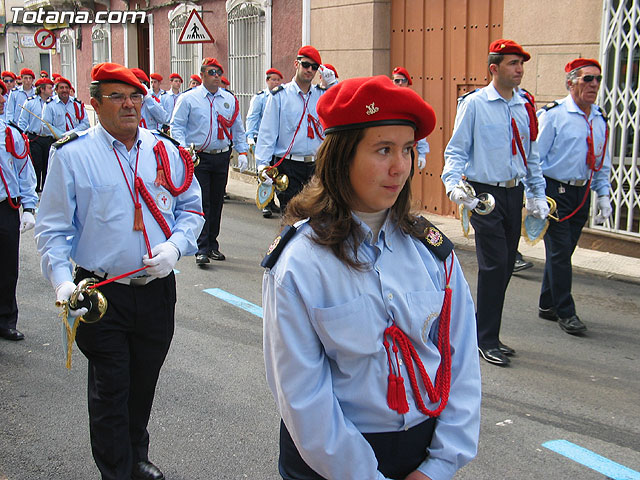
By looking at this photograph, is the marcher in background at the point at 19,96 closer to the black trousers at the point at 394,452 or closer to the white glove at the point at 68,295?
the white glove at the point at 68,295

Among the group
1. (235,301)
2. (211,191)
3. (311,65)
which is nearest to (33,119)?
(211,191)

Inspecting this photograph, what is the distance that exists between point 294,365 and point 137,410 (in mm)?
1970

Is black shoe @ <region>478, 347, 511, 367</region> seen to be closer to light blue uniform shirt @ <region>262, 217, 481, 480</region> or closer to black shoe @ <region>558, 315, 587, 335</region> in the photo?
black shoe @ <region>558, 315, 587, 335</region>

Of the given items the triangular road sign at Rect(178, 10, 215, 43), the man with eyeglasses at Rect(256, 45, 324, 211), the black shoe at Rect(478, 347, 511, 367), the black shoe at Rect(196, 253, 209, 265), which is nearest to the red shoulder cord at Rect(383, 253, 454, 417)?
the black shoe at Rect(478, 347, 511, 367)

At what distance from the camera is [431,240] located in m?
2.32

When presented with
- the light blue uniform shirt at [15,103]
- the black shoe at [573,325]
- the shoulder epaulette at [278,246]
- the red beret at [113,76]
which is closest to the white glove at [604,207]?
the black shoe at [573,325]

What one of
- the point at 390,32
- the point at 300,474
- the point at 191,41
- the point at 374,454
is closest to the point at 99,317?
the point at 300,474

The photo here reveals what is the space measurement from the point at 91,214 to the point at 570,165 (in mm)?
4291

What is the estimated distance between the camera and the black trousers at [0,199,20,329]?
19.6 feet

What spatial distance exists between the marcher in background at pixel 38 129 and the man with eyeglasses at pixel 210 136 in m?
6.22

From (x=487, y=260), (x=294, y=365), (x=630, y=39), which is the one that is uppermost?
(x=630, y=39)

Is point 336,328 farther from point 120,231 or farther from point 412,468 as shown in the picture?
point 120,231

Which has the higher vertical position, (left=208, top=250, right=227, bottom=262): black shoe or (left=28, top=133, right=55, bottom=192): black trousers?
(left=28, top=133, right=55, bottom=192): black trousers

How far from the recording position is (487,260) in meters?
5.57
